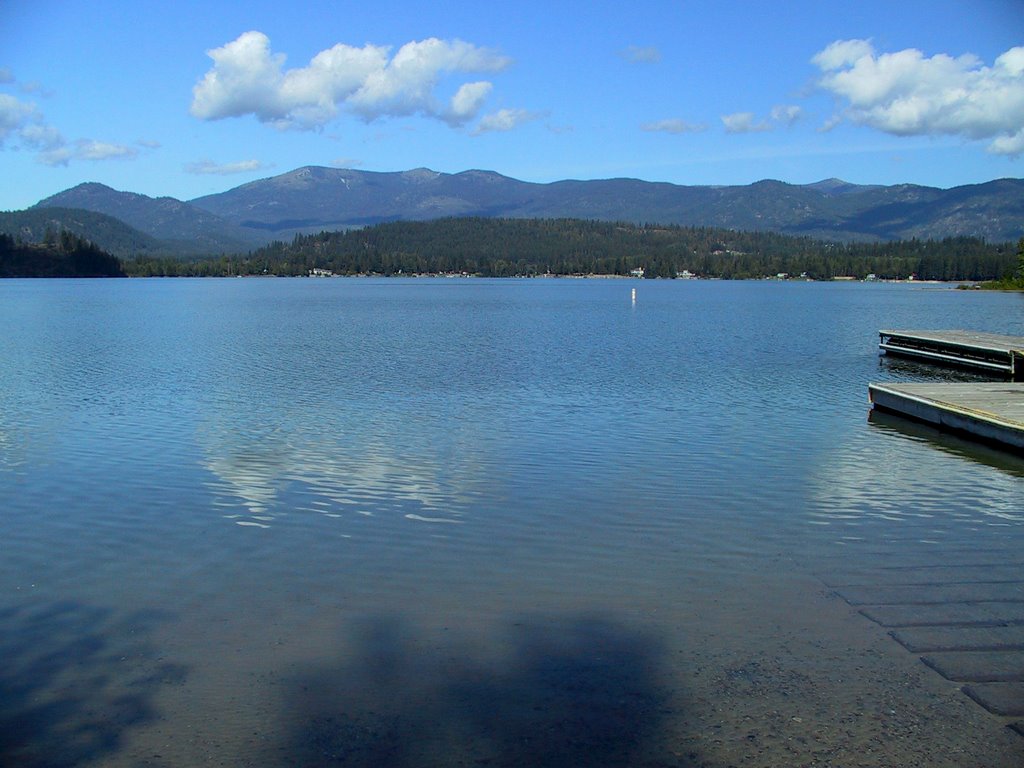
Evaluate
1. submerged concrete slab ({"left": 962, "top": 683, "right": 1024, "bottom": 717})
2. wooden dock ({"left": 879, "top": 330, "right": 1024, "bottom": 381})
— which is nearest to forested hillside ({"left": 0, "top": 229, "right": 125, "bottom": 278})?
wooden dock ({"left": 879, "top": 330, "right": 1024, "bottom": 381})

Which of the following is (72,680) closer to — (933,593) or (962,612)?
(962,612)

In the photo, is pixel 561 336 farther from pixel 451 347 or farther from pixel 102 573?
pixel 102 573

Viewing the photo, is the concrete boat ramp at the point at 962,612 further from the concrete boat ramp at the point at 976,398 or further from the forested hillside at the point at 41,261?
the forested hillside at the point at 41,261

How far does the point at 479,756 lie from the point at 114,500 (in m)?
8.30

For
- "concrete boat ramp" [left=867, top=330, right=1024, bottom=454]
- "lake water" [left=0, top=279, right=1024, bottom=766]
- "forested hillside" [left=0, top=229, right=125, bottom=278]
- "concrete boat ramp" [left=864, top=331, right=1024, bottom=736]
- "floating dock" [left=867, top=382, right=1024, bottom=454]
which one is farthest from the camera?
Answer: "forested hillside" [left=0, top=229, right=125, bottom=278]

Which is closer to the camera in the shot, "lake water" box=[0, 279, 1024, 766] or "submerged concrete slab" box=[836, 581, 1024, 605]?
"lake water" box=[0, 279, 1024, 766]

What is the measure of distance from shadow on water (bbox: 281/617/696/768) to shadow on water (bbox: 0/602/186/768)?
1.16 meters

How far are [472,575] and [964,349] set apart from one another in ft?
91.2

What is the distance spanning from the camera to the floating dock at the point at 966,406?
54.9ft

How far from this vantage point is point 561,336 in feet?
146

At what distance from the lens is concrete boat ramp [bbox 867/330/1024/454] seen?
17016mm

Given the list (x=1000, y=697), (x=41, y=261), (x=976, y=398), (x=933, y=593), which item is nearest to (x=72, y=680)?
(x=1000, y=697)

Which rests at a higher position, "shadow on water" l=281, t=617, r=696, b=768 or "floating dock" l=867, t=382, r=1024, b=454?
"floating dock" l=867, t=382, r=1024, b=454

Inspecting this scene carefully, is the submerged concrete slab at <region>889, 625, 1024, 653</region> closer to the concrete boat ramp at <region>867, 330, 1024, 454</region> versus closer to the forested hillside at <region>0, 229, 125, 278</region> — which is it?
the concrete boat ramp at <region>867, 330, 1024, 454</region>
